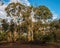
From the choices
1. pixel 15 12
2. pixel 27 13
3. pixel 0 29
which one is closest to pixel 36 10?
pixel 27 13

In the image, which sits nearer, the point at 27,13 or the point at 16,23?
the point at 27,13

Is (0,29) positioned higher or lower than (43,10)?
lower

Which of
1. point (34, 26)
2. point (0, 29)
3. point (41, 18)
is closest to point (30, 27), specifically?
point (34, 26)

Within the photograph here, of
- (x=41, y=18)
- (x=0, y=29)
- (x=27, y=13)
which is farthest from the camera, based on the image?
(x=0, y=29)

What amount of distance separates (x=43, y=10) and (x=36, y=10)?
8.58 ft

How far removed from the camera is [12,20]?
44.4 metres

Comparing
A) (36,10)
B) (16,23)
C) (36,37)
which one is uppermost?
(36,10)

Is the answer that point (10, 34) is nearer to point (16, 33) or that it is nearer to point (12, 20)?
point (16, 33)

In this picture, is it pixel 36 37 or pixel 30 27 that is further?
pixel 36 37

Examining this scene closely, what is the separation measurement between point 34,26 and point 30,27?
1.32 m

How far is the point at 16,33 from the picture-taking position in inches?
1873

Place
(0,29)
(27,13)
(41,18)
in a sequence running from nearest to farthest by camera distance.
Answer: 1. (27,13)
2. (41,18)
3. (0,29)

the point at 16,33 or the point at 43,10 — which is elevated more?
the point at 43,10

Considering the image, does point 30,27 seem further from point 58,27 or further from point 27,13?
point 58,27
